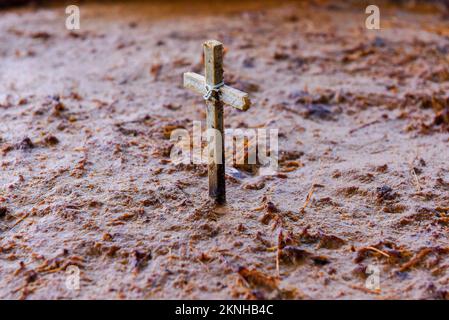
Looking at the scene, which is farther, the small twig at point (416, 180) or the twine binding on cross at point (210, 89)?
the small twig at point (416, 180)

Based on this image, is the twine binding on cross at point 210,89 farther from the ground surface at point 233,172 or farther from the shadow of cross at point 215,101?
the ground surface at point 233,172

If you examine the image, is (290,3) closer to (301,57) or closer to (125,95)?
(301,57)

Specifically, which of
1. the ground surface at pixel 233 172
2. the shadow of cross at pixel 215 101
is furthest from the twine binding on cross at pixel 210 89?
the ground surface at pixel 233 172

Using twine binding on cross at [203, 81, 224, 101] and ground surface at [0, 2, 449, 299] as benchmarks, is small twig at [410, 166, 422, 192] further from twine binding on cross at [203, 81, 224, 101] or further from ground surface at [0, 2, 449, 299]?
twine binding on cross at [203, 81, 224, 101]

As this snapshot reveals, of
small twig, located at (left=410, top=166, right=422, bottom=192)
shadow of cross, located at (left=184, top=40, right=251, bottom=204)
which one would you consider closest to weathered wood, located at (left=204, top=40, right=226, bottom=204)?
shadow of cross, located at (left=184, top=40, right=251, bottom=204)

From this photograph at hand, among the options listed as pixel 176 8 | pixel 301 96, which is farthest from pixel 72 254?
pixel 176 8

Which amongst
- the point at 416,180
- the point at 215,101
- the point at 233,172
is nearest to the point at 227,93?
the point at 215,101

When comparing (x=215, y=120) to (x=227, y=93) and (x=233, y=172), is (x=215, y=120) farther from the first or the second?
(x=233, y=172)
